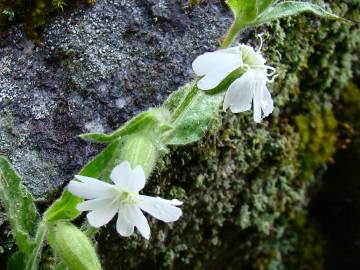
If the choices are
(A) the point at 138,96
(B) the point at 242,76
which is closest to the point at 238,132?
(A) the point at 138,96

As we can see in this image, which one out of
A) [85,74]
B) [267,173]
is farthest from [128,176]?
[267,173]

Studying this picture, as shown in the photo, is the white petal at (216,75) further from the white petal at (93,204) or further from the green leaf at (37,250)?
the green leaf at (37,250)

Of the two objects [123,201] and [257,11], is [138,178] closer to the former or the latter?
[123,201]

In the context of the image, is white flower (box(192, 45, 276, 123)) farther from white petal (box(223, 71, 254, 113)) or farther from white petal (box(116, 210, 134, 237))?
white petal (box(116, 210, 134, 237))

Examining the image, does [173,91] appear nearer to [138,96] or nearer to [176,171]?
[138,96]

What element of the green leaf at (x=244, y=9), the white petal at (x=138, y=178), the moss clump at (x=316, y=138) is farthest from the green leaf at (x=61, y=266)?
the moss clump at (x=316, y=138)

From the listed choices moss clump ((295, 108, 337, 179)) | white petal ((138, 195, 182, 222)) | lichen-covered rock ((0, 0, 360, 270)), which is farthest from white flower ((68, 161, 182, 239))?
moss clump ((295, 108, 337, 179))
